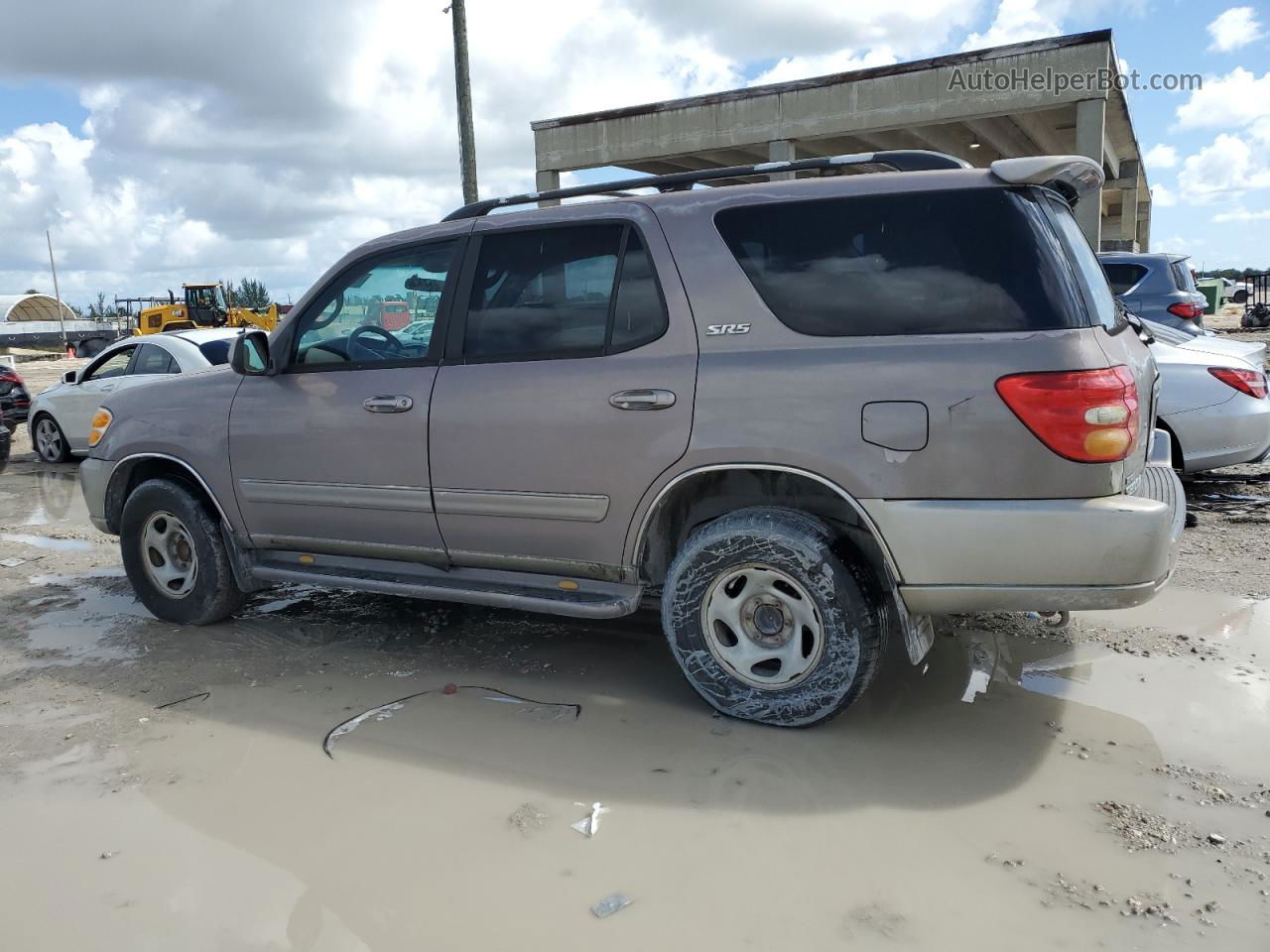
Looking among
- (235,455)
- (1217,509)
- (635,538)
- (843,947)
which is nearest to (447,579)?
(635,538)

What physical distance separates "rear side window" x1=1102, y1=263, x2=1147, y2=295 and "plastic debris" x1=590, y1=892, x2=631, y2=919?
8732 mm

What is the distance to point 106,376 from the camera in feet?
35.1

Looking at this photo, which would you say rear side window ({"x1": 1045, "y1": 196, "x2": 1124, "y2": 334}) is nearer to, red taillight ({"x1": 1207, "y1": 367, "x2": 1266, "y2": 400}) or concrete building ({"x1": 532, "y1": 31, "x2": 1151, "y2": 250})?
red taillight ({"x1": 1207, "y1": 367, "x2": 1266, "y2": 400})

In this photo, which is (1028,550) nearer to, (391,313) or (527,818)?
(527,818)

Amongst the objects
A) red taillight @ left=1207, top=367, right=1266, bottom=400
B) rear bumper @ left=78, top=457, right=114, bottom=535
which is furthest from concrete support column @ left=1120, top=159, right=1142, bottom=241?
rear bumper @ left=78, top=457, right=114, bottom=535

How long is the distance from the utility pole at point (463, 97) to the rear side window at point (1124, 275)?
7311 millimetres

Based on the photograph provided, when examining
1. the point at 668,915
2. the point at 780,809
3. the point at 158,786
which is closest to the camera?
the point at 668,915

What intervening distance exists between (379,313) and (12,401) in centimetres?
1030

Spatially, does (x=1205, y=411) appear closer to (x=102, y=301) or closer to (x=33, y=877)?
(x=33, y=877)

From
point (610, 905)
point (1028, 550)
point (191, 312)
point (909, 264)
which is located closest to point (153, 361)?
point (909, 264)

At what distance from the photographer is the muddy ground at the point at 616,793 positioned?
262cm

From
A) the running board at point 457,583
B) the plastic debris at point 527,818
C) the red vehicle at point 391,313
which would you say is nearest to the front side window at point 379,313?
the red vehicle at point 391,313

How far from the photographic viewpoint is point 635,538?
3783 millimetres

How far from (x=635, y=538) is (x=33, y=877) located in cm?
218
